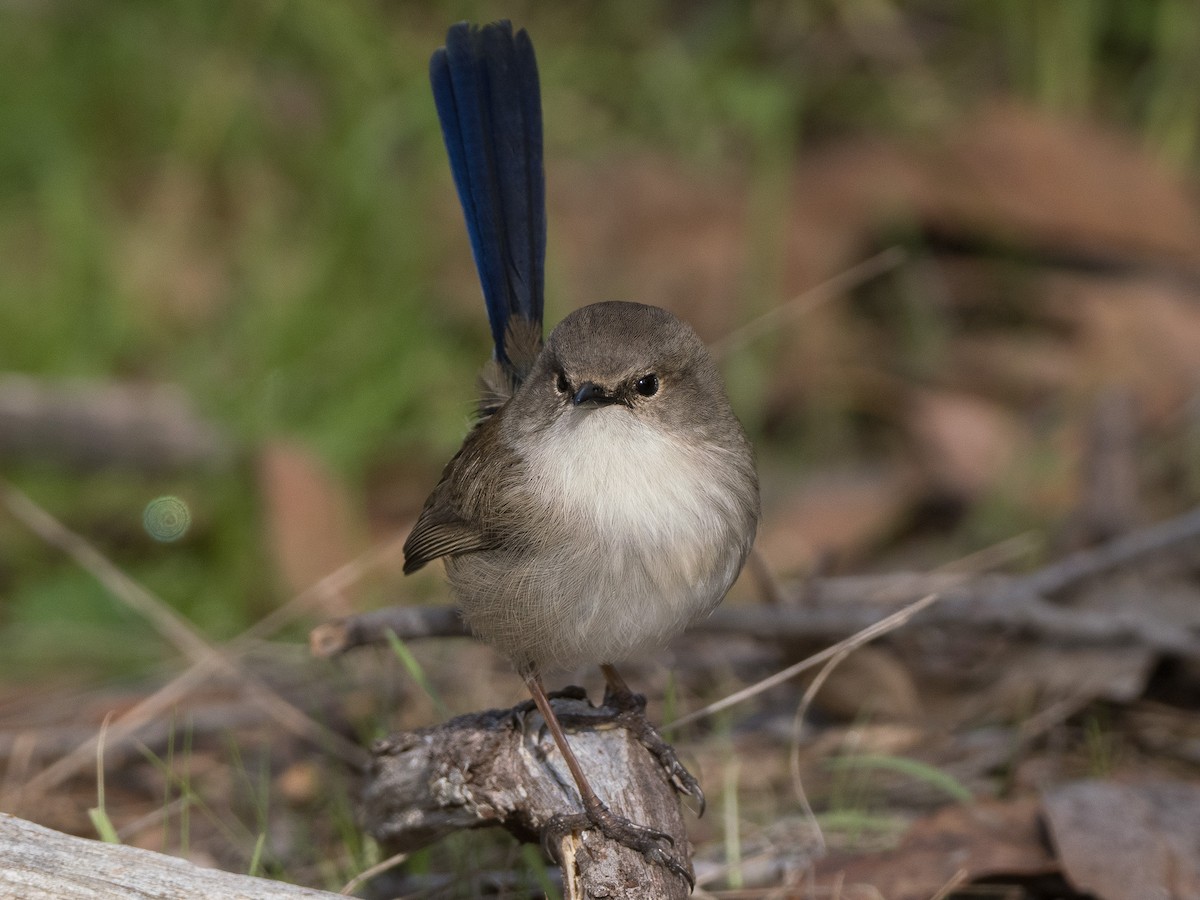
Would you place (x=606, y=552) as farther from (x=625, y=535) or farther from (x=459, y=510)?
(x=459, y=510)

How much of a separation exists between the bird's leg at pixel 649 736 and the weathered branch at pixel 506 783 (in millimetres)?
78

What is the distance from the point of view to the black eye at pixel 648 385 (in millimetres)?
3498

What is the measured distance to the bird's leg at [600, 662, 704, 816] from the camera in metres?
3.55

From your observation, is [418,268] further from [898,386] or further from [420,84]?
[898,386]

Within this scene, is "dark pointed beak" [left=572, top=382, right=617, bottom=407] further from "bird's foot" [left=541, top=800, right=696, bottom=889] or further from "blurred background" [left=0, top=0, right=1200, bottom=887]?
"blurred background" [left=0, top=0, right=1200, bottom=887]

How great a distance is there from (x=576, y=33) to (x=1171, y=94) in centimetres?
293

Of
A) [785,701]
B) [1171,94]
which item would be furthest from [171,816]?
[1171,94]

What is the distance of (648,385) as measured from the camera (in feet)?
11.6

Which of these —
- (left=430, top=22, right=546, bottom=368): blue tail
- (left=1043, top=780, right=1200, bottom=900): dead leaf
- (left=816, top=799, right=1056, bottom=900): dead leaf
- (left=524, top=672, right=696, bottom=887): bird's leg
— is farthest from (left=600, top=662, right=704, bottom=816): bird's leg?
(left=430, top=22, right=546, bottom=368): blue tail

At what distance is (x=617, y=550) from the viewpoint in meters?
3.28

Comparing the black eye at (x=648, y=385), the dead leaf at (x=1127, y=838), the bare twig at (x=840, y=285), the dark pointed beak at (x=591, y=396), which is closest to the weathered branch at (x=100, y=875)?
the dark pointed beak at (x=591, y=396)

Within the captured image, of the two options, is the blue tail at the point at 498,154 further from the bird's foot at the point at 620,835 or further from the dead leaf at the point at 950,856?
the dead leaf at the point at 950,856

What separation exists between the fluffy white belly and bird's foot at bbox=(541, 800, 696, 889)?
362 mm

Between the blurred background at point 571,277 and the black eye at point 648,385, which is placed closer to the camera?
the black eye at point 648,385
